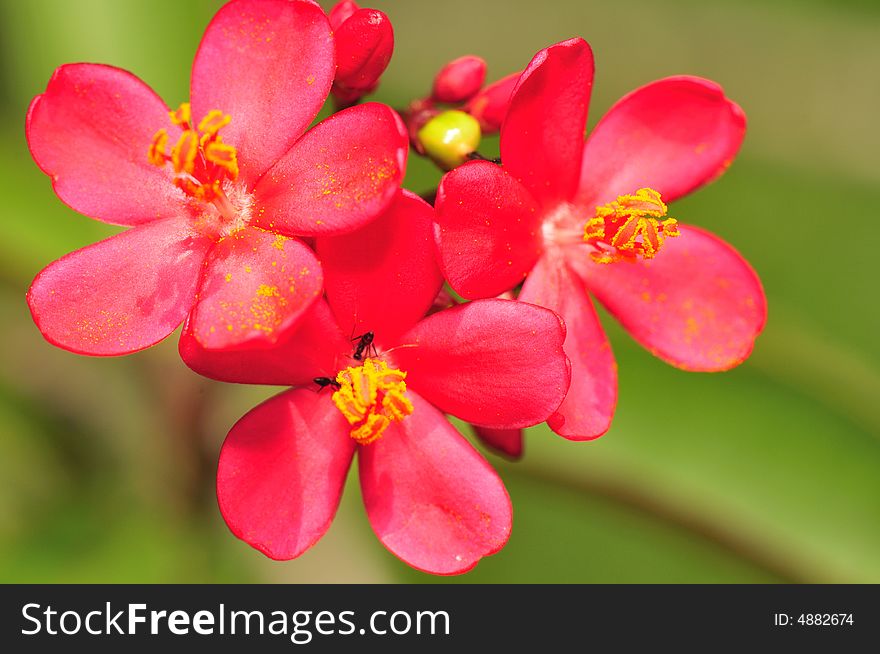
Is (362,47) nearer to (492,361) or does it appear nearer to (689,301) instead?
(492,361)

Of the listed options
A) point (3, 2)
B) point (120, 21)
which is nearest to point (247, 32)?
point (120, 21)

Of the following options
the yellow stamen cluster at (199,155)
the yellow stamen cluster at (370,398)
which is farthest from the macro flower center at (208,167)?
the yellow stamen cluster at (370,398)

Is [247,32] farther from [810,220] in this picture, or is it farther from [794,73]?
[794,73]

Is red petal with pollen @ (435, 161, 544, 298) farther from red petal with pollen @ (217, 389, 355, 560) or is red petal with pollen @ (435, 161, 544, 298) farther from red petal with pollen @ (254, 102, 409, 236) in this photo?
red petal with pollen @ (217, 389, 355, 560)

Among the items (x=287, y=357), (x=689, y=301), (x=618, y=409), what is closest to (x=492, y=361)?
(x=287, y=357)

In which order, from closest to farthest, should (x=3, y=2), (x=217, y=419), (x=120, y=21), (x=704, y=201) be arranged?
(x=120, y=21), (x=217, y=419), (x=3, y=2), (x=704, y=201)

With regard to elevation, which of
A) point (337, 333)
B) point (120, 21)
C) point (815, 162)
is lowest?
point (337, 333)
